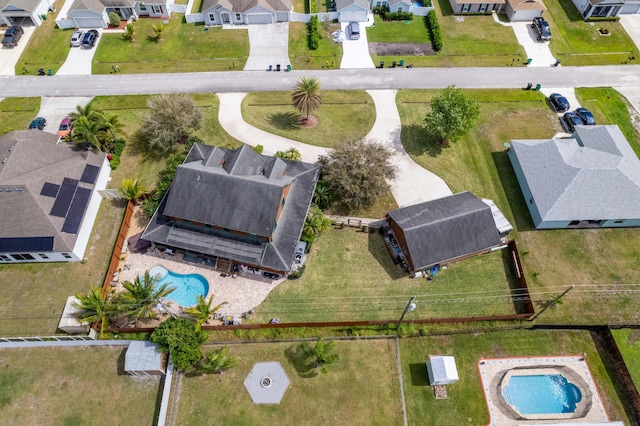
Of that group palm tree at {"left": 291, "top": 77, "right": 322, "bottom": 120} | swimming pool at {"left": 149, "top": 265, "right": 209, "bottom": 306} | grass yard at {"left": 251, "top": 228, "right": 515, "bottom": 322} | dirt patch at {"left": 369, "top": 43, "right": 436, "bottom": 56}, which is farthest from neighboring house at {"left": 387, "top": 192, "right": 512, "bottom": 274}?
dirt patch at {"left": 369, "top": 43, "right": 436, "bottom": 56}

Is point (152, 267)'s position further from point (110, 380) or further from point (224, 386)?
point (224, 386)

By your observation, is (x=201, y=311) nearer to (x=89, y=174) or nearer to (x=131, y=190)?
(x=131, y=190)

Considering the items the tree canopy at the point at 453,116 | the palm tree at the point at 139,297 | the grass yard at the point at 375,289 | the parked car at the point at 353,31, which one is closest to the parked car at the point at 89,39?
the parked car at the point at 353,31

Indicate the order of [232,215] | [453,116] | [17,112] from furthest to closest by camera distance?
[17,112]
[453,116]
[232,215]

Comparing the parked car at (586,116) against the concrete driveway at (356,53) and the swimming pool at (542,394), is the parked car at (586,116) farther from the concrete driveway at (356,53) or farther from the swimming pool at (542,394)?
the swimming pool at (542,394)

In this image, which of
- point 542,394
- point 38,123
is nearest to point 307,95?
point 38,123
